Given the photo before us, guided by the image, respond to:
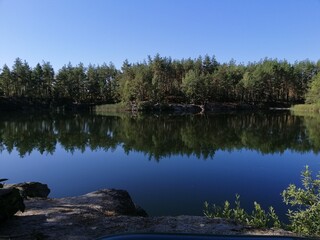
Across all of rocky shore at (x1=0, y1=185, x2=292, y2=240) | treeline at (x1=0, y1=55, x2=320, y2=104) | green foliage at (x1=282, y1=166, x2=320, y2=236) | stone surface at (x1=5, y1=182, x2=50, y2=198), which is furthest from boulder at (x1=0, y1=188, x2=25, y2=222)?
treeline at (x1=0, y1=55, x2=320, y2=104)

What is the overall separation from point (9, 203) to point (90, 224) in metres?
1.91

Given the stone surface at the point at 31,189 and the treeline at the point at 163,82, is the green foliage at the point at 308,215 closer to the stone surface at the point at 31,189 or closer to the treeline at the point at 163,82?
the stone surface at the point at 31,189

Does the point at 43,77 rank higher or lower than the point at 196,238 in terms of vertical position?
higher

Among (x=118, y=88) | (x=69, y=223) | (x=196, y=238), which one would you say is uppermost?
(x=118, y=88)

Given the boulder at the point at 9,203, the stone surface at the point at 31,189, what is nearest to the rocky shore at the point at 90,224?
the boulder at the point at 9,203

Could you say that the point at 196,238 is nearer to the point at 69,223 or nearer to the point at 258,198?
the point at 69,223

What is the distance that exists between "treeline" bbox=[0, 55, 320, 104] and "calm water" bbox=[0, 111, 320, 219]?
1749 inches

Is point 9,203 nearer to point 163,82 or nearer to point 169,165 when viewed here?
point 169,165

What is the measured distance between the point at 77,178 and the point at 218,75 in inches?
2622

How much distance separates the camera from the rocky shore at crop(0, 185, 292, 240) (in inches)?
253

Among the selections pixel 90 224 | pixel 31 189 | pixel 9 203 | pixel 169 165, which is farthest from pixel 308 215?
pixel 169 165

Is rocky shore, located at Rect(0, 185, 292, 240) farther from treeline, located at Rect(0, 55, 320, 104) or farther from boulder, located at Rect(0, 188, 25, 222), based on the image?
treeline, located at Rect(0, 55, 320, 104)

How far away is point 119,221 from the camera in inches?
286

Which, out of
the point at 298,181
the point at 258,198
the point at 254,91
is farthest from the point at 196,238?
the point at 254,91
